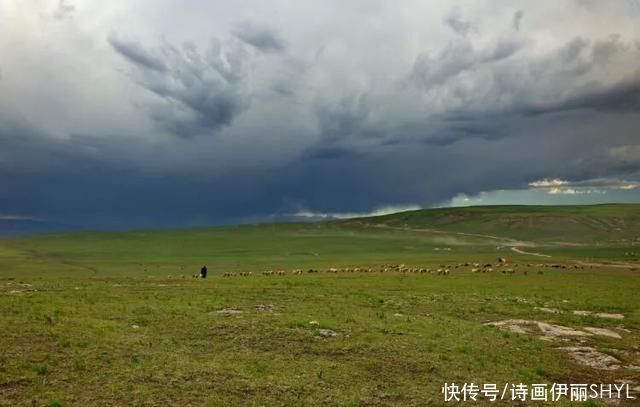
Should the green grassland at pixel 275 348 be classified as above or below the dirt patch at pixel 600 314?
above

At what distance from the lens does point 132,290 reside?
45281 millimetres

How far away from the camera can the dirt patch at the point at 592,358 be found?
2236cm

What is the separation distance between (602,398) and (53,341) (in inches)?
874

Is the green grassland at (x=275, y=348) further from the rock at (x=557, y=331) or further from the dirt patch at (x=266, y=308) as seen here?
the rock at (x=557, y=331)

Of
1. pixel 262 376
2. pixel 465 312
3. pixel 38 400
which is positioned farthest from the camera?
pixel 465 312

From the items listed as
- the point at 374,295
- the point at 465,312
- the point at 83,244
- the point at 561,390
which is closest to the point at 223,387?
the point at 561,390

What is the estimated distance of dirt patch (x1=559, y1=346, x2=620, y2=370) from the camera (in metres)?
22.4

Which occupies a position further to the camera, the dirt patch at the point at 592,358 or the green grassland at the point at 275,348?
the dirt patch at the point at 592,358

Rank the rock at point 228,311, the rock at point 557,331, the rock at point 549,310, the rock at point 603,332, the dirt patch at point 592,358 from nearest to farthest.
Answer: the dirt patch at point 592,358 < the rock at point 557,331 < the rock at point 603,332 < the rock at point 228,311 < the rock at point 549,310

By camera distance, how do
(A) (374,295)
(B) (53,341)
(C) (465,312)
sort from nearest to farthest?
1. (B) (53,341)
2. (C) (465,312)
3. (A) (374,295)

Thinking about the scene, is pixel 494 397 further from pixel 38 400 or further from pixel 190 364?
pixel 38 400

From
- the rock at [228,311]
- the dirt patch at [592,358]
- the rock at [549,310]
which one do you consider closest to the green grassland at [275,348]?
the rock at [228,311]

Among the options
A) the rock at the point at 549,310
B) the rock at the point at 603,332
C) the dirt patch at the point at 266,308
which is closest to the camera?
the rock at the point at 603,332

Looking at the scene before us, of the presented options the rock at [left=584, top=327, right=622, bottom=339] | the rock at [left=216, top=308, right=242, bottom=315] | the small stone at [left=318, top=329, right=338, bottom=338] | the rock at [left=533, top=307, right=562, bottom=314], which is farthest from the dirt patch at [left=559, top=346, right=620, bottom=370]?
the rock at [left=216, top=308, right=242, bottom=315]
